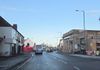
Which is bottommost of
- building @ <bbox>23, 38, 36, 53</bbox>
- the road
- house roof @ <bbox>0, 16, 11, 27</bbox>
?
the road

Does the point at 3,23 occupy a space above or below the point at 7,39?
above

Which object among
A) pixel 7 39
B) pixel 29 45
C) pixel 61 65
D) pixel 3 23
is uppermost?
pixel 3 23

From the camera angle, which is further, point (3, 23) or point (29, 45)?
point (29, 45)

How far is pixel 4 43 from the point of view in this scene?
243 feet

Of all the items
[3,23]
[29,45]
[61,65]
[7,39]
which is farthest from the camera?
[29,45]

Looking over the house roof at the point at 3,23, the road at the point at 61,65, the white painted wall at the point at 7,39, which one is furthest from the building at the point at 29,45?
the road at the point at 61,65

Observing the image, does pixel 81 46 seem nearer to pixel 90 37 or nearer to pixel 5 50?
pixel 90 37

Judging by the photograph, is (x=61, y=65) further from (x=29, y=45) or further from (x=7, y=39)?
(x=29, y=45)

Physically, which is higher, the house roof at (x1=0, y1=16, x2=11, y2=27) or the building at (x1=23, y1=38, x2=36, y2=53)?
the house roof at (x1=0, y1=16, x2=11, y2=27)

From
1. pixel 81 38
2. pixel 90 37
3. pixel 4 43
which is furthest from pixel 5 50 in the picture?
pixel 81 38

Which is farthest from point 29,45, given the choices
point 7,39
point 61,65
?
point 61,65

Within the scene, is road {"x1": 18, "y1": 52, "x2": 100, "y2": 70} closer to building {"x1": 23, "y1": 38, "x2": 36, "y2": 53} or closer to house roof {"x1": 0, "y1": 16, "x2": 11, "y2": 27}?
house roof {"x1": 0, "y1": 16, "x2": 11, "y2": 27}

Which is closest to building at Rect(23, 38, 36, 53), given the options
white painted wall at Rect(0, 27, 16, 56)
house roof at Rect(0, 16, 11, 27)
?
house roof at Rect(0, 16, 11, 27)

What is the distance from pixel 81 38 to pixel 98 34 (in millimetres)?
8000
